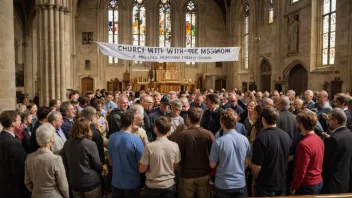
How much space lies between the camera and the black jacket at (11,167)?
3.48 m

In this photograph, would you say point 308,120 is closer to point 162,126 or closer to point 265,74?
point 162,126

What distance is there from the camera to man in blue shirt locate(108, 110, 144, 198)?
138 inches

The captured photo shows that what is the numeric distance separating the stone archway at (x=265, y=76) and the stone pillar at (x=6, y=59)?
54.5 ft

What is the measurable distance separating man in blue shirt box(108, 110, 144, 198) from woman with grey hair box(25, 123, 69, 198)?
0.61m

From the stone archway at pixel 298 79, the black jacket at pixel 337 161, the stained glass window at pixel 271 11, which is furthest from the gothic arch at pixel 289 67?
the black jacket at pixel 337 161

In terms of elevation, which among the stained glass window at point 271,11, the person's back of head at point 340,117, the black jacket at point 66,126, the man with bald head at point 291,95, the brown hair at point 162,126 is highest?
the stained glass window at point 271,11

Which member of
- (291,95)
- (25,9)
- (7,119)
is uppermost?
(25,9)

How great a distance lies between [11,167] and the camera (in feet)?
11.5

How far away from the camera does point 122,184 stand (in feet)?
11.7

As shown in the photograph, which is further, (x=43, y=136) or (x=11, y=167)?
(x=11, y=167)

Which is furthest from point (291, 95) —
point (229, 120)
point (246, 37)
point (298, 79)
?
point (246, 37)

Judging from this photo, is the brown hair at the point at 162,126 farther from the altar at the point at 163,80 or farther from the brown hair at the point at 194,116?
the altar at the point at 163,80

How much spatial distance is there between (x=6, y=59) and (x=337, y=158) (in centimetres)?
542

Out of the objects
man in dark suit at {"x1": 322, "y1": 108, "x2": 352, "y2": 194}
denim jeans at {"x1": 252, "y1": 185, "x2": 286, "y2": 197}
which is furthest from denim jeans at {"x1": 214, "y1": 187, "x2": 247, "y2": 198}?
man in dark suit at {"x1": 322, "y1": 108, "x2": 352, "y2": 194}
